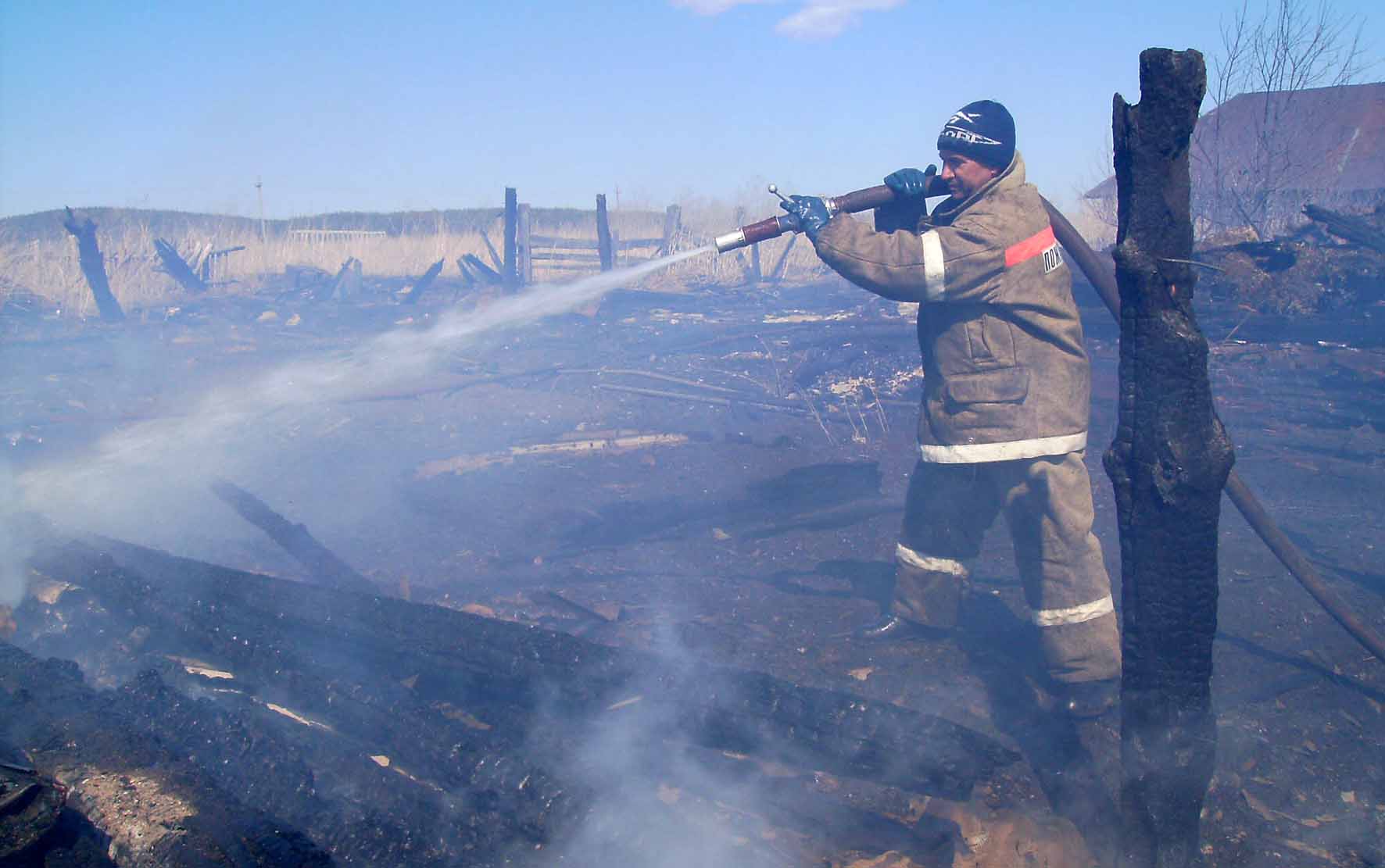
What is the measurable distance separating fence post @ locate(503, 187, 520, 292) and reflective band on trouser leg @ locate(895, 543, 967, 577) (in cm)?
1586

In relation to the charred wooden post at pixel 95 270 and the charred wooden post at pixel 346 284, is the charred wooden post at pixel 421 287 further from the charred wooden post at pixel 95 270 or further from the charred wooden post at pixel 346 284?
the charred wooden post at pixel 95 270

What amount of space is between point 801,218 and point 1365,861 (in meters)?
3.30

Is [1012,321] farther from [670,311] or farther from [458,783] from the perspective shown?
[670,311]

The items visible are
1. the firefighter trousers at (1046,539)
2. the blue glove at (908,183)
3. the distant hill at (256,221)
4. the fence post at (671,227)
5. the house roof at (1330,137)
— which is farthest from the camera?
the distant hill at (256,221)

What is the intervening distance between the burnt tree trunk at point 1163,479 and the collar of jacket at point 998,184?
1597 mm

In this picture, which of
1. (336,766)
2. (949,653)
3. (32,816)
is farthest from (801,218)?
(32,816)

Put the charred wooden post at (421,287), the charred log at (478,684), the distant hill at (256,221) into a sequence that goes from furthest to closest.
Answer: the distant hill at (256,221) < the charred wooden post at (421,287) < the charred log at (478,684)

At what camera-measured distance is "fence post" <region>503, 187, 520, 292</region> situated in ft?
62.2

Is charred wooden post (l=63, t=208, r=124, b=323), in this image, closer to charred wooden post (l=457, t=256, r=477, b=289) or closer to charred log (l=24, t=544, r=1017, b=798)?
charred wooden post (l=457, t=256, r=477, b=289)

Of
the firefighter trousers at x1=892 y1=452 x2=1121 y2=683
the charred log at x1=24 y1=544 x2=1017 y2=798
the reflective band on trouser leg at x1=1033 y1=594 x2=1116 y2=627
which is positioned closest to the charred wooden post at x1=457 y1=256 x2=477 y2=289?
the charred log at x1=24 y1=544 x2=1017 y2=798

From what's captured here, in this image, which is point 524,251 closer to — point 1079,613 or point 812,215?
point 812,215

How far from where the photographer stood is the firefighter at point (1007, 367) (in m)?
3.59

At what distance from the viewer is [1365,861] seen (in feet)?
9.22

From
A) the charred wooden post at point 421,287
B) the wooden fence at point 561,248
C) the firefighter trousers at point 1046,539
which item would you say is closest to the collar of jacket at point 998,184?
the firefighter trousers at point 1046,539
